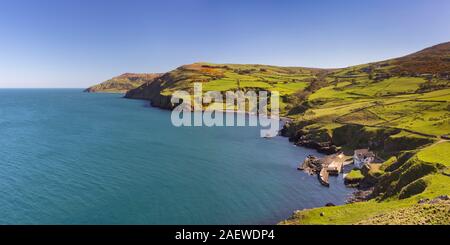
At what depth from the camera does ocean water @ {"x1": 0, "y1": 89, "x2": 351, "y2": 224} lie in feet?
175

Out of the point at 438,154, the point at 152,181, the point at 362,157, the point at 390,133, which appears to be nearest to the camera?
the point at 438,154

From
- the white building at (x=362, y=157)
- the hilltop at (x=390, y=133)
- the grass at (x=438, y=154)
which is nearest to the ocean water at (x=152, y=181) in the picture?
the hilltop at (x=390, y=133)

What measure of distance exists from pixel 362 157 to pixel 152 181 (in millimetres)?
49142

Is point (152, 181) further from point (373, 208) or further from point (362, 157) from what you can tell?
point (362, 157)

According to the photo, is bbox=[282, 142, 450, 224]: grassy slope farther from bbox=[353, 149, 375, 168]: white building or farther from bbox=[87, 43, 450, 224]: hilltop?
bbox=[353, 149, 375, 168]: white building

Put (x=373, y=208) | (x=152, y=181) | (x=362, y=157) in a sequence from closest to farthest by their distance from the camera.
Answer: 1. (x=373, y=208)
2. (x=152, y=181)
3. (x=362, y=157)

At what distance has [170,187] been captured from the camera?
217ft

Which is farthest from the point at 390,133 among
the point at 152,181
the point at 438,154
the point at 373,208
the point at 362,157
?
the point at 152,181

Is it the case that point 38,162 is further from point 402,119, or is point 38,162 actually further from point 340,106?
point 340,106

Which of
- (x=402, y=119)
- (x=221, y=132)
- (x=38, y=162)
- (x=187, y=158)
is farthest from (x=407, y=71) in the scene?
(x=38, y=162)

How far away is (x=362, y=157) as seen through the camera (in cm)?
8356

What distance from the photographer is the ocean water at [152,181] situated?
53.3 meters

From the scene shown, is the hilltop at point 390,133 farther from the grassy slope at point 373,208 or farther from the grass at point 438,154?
the grass at point 438,154
